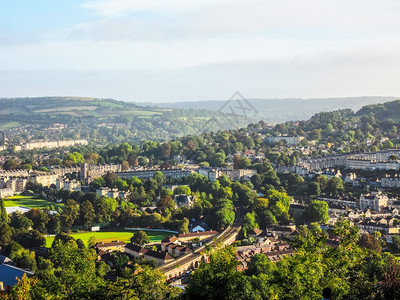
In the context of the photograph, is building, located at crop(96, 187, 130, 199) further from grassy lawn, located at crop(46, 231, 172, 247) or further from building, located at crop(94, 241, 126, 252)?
building, located at crop(94, 241, 126, 252)

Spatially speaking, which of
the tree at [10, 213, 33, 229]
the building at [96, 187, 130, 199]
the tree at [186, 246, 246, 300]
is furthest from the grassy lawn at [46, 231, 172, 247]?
the tree at [186, 246, 246, 300]

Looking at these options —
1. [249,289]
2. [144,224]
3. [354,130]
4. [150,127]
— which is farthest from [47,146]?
[249,289]

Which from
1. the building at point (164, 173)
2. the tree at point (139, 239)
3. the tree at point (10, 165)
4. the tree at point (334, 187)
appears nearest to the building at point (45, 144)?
the tree at point (10, 165)

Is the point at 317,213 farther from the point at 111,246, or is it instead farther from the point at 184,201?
the point at 111,246

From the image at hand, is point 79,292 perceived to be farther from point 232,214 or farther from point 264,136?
point 264,136

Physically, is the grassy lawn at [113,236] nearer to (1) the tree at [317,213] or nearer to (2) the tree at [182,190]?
(1) the tree at [317,213]

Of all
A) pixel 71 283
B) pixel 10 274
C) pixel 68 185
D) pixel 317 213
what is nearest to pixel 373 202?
pixel 317 213
